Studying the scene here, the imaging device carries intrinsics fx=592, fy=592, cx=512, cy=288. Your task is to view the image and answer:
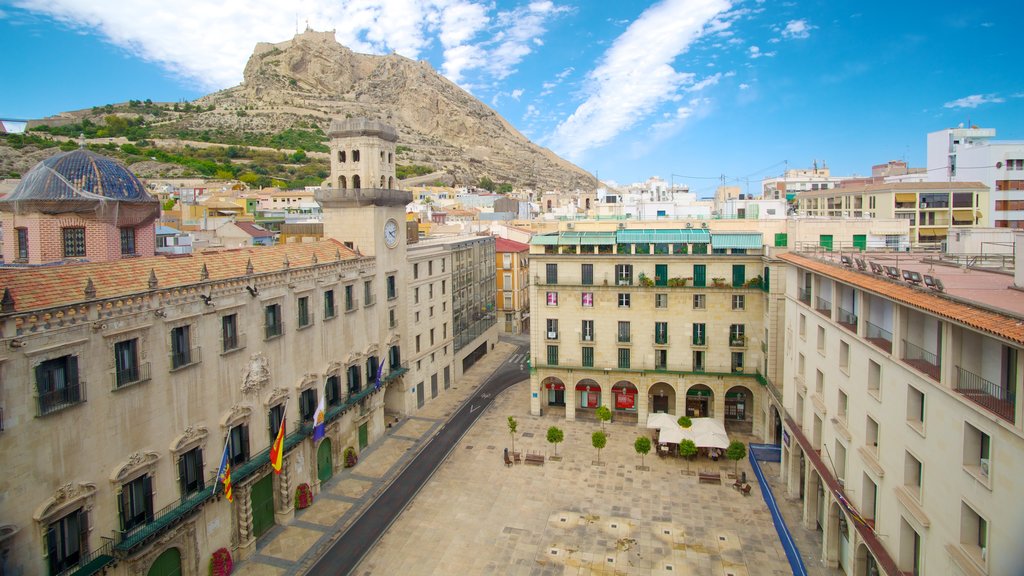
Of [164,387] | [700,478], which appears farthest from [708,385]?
[164,387]

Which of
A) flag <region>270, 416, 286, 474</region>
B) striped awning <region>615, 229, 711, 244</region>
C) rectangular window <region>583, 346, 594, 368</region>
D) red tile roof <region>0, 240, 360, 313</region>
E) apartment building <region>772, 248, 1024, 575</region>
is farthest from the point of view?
rectangular window <region>583, 346, 594, 368</region>

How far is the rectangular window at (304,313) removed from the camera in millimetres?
37728

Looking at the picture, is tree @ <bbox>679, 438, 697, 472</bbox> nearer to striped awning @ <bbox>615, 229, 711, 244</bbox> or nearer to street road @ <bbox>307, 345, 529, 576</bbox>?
street road @ <bbox>307, 345, 529, 576</bbox>

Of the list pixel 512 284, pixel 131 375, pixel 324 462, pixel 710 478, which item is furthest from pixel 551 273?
pixel 512 284

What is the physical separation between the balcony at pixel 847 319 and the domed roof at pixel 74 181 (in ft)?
129

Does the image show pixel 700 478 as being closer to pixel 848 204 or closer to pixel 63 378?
pixel 63 378

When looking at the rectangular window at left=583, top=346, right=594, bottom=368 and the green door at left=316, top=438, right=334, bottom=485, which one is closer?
the green door at left=316, top=438, right=334, bottom=485

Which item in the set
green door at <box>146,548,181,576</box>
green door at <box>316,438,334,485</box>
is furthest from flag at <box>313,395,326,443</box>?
green door at <box>146,548,181,576</box>

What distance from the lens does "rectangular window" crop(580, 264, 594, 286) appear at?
50.9 meters

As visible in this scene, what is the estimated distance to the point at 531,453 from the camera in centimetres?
4559

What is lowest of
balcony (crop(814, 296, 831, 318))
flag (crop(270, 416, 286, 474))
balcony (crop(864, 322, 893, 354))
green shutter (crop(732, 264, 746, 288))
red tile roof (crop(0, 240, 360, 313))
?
flag (crop(270, 416, 286, 474))

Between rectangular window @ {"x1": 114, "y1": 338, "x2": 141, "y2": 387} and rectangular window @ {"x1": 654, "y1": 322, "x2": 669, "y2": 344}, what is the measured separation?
122ft

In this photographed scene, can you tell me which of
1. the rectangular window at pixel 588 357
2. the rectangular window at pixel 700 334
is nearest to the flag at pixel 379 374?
the rectangular window at pixel 588 357

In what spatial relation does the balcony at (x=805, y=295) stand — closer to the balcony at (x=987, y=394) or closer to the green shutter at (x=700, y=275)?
the green shutter at (x=700, y=275)
